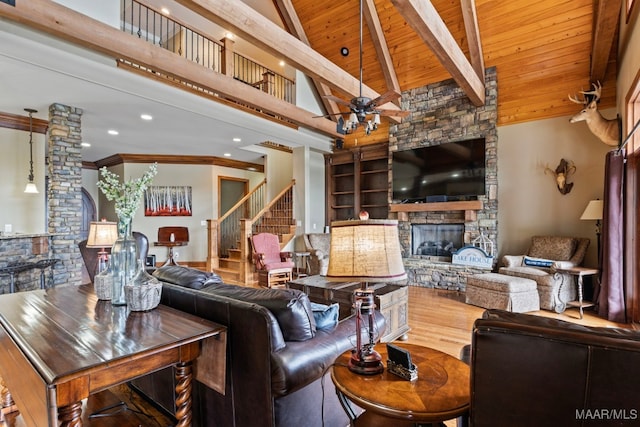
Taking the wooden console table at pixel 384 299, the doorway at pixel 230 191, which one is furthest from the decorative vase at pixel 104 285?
the doorway at pixel 230 191

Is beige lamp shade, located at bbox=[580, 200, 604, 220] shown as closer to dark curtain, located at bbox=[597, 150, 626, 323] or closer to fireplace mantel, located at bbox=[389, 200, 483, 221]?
dark curtain, located at bbox=[597, 150, 626, 323]

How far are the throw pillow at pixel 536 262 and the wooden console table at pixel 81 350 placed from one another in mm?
4991

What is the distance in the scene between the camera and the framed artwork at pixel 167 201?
26.7 ft

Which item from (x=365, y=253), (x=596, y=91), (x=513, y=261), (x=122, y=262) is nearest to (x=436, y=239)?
(x=513, y=261)

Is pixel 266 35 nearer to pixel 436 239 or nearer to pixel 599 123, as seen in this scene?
pixel 599 123

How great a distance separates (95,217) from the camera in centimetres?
877

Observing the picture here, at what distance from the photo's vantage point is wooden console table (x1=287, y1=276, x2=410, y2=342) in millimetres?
3219

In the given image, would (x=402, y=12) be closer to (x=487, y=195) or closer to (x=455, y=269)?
(x=487, y=195)

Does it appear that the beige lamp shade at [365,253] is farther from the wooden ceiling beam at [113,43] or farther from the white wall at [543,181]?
the white wall at [543,181]

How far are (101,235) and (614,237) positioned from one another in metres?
5.97

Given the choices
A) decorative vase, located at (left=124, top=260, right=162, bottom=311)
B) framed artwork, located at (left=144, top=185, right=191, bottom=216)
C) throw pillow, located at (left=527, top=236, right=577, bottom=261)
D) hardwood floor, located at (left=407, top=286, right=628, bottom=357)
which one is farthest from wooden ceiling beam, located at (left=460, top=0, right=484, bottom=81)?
framed artwork, located at (left=144, top=185, right=191, bottom=216)

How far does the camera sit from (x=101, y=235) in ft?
10.8

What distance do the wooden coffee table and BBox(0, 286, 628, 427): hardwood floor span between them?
3.34 feet

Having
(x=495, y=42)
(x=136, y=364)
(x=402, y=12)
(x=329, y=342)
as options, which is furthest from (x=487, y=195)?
(x=136, y=364)
